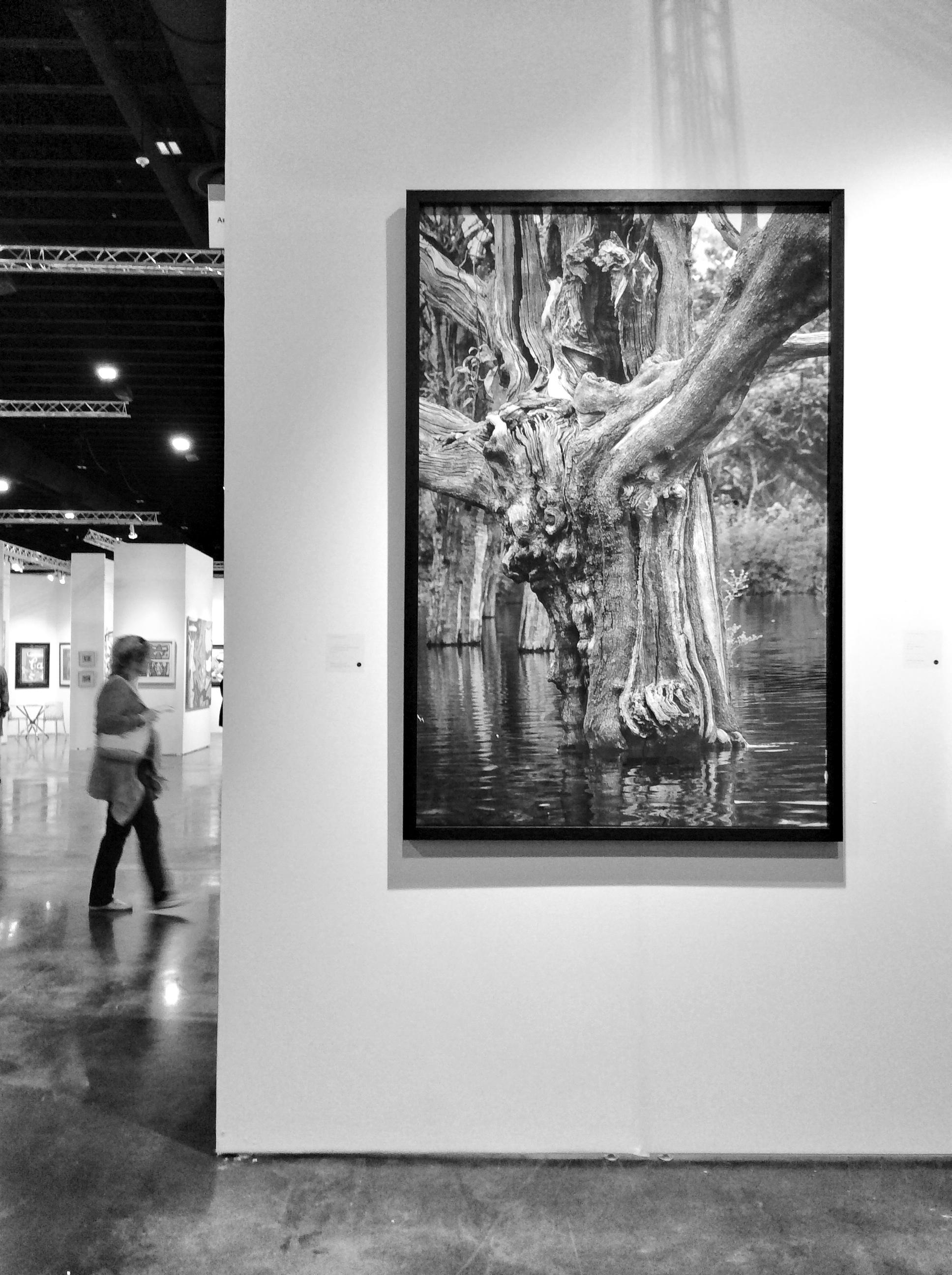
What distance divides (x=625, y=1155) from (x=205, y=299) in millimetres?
7530

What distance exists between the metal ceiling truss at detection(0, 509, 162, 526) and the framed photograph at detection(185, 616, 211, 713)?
2462 millimetres

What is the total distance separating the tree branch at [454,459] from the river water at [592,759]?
339 millimetres

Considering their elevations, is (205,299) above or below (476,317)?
above

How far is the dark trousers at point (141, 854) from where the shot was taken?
5023mm

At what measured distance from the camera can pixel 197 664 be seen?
14.9m

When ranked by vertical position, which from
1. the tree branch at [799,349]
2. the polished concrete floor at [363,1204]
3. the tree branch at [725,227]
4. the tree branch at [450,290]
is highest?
the tree branch at [725,227]

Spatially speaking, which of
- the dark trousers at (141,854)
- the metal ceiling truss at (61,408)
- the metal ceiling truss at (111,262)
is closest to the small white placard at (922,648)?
the dark trousers at (141,854)

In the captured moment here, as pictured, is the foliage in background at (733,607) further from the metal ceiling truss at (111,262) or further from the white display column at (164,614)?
the white display column at (164,614)

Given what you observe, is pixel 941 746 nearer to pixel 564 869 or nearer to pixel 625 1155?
pixel 564 869

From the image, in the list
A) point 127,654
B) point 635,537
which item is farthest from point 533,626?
point 127,654

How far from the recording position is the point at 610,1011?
2.48 metres

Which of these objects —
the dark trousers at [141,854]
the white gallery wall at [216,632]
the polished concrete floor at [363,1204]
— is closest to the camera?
the polished concrete floor at [363,1204]

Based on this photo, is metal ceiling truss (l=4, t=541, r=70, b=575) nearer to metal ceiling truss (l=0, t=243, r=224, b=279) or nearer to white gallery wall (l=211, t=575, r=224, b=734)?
white gallery wall (l=211, t=575, r=224, b=734)

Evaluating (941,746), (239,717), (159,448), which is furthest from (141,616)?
(941,746)
